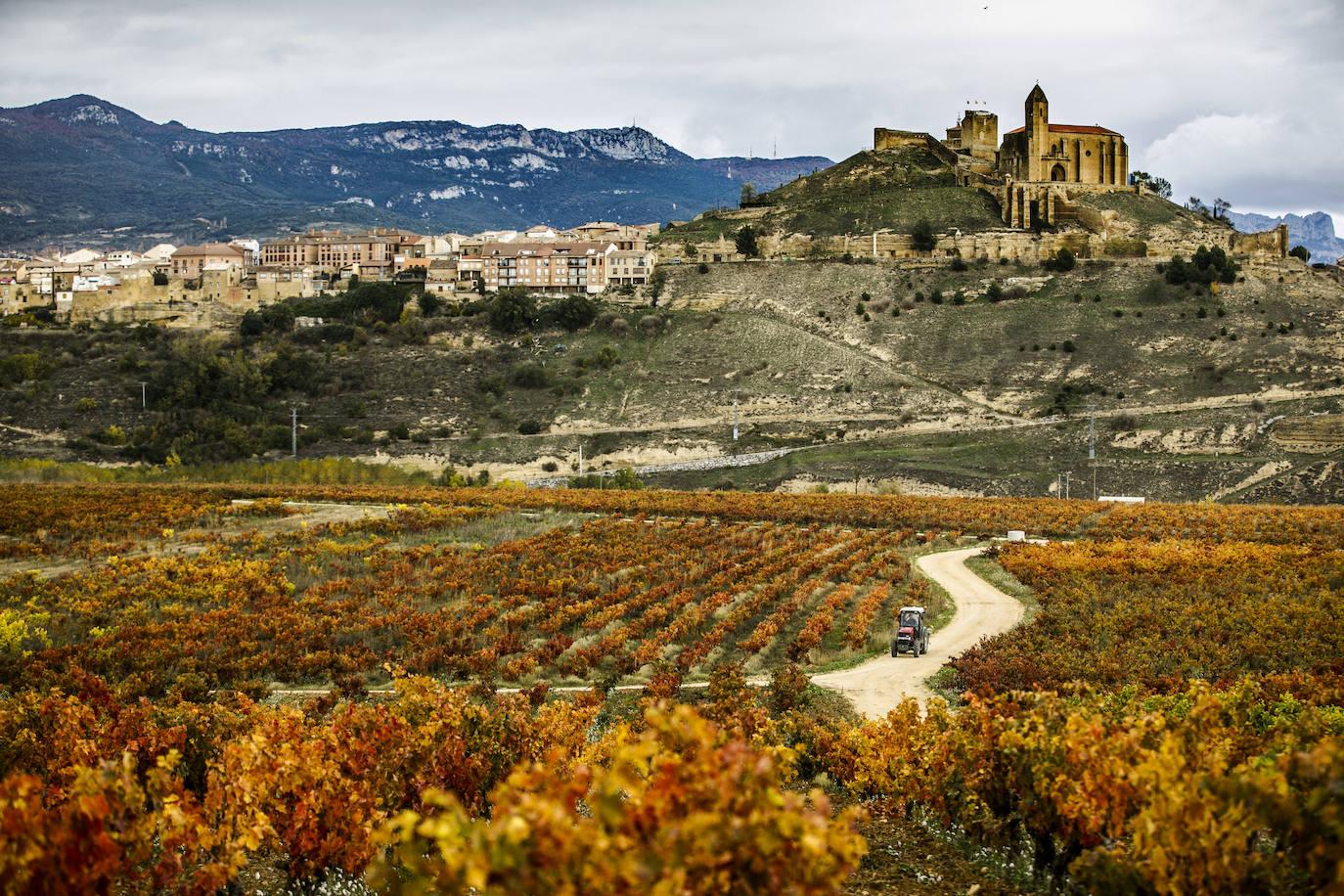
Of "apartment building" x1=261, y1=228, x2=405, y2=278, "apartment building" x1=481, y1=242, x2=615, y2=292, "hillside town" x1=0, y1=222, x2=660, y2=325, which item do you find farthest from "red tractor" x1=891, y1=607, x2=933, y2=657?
"apartment building" x1=261, y1=228, x2=405, y2=278

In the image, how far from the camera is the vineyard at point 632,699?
4.92 meters

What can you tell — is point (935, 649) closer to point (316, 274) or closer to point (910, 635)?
point (910, 635)

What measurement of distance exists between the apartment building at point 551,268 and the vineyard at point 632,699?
2283 inches

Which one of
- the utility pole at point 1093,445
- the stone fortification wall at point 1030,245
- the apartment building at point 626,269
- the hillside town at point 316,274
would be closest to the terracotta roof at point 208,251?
the hillside town at point 316,274

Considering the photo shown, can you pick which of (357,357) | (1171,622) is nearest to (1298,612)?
(1171,622)

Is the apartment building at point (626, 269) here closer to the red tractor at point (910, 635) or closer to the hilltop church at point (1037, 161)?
the hilltop church at point (1037, 161)

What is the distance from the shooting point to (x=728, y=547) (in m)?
32.8

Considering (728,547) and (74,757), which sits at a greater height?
(74,757)

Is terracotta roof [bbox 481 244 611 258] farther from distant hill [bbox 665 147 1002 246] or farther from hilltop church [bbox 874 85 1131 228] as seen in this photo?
hilltop church [bbox 874 85 1131 228]

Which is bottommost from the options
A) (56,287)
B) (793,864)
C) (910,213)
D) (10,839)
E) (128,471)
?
(128,471)

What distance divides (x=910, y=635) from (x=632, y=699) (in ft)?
22.1

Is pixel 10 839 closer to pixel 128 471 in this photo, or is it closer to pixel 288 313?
pixel 128 471

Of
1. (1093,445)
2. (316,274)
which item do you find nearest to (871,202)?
(1093,445)

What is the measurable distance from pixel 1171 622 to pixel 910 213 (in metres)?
82.4
